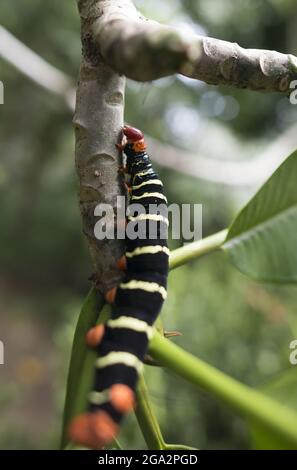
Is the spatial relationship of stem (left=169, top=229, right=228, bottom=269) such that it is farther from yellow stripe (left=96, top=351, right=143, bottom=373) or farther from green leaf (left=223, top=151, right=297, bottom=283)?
yellow stripe (left=96, top=351, right=143, bottom=373)

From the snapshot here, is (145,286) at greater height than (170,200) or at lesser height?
lesser

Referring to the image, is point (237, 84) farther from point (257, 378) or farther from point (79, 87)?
point (257, 378)

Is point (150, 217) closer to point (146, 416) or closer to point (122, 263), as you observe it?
point (122, 263)

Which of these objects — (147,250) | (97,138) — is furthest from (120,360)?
(97,138)

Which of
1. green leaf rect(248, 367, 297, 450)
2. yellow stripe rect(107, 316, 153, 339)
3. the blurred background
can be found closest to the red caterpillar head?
yellow stripe rect(107, 316, 153, 339)

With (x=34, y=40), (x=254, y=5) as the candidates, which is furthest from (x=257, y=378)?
(x=254, y=5)

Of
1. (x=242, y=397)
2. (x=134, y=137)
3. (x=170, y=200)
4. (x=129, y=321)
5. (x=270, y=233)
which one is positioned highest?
(x=170, y=200)
